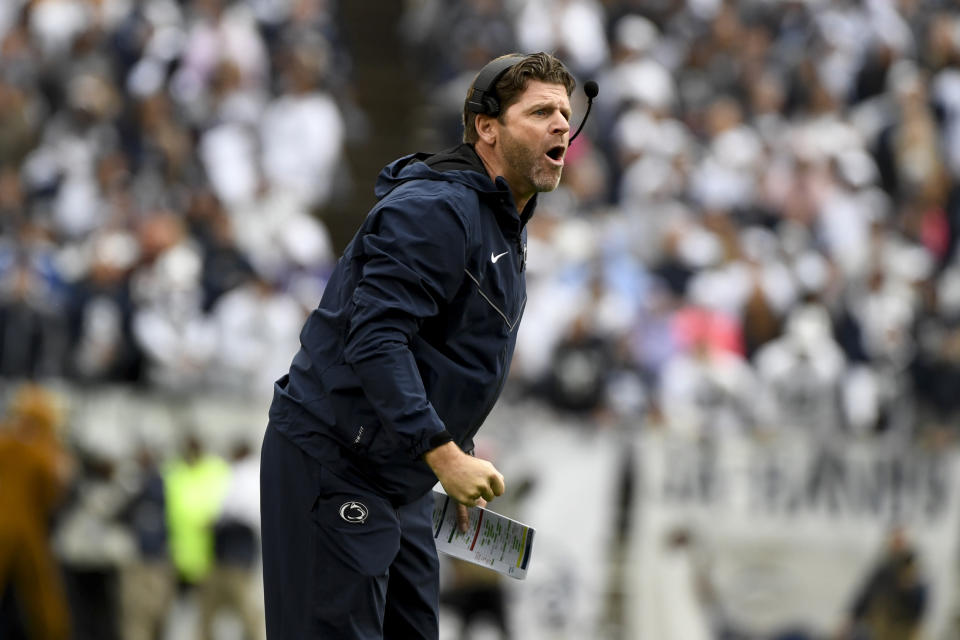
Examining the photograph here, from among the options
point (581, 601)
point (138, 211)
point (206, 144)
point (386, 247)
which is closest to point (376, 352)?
point (386, 247)

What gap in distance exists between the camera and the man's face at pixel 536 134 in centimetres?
476

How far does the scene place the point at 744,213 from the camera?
15438 mm

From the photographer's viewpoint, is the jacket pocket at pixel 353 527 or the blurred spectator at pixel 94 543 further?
the blurred spectator at pixel 94 543

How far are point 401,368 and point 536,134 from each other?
79cm

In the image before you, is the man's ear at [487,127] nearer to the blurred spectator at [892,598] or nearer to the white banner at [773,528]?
the white banner at [773,528]

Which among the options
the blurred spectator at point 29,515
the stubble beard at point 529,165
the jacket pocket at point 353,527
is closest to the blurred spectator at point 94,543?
the blurred spectator at point 29,515

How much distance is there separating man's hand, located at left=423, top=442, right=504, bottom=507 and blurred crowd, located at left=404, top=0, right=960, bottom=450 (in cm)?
825

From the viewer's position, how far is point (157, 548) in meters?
12.9

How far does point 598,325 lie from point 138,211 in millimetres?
4078

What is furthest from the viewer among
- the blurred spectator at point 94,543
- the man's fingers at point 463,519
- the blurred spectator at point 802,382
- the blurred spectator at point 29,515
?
the blurred spectator at point 94,543

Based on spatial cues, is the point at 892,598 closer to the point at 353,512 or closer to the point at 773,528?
the point at 773,528

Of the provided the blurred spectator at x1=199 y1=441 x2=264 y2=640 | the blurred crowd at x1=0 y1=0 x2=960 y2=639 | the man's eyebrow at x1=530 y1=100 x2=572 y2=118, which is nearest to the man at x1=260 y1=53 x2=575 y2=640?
the man's eyebrow at x1=530 y1=100 x2=572 y2=118

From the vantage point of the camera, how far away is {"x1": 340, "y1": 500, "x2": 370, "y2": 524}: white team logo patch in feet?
15.2

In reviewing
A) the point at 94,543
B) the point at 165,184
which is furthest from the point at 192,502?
the point at 165,184
